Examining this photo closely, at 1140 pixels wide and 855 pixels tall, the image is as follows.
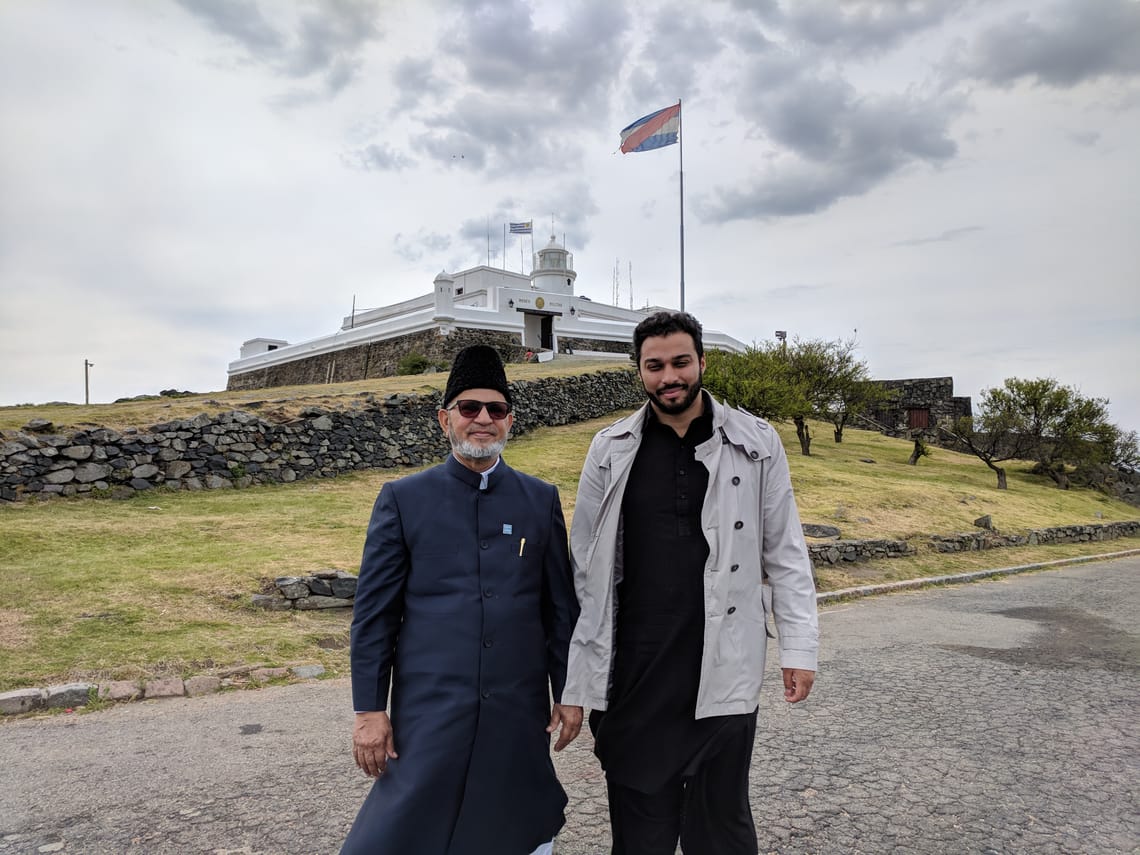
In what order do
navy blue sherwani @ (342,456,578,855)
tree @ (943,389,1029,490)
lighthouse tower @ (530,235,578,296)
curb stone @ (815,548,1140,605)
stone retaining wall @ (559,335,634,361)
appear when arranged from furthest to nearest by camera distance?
lighthouse tower @ (530,235,578,296), stone retaining wall @ (559,335,634,361), tree @ (943,389,1029,490), curb stone @ (815,548,1140,605), navy blue sherwani @ (342,456,578,855)

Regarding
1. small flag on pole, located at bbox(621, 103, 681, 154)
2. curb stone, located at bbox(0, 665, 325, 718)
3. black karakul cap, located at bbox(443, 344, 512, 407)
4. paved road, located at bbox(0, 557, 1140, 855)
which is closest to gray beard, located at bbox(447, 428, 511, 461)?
black karakul cap, located at bbox(443, 344, 512, 407)

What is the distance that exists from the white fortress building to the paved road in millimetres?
24966

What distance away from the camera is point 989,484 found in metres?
23.7

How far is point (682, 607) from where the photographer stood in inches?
91.0

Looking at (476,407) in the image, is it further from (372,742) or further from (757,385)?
(757,385)

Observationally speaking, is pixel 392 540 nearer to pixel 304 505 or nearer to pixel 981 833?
pixel 981 833

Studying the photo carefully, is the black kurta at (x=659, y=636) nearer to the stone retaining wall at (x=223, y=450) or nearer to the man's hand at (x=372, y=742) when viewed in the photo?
the man's hand at (x=372, y=742)

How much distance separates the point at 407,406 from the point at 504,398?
15.2m

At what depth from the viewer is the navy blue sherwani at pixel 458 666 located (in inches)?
82.8

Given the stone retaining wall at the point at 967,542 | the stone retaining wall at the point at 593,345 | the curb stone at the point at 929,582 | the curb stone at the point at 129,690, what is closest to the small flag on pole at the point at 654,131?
the stone retaining wall at the point at 593,345

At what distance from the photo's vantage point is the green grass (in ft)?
19.2

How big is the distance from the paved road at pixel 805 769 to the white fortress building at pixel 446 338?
81.9 feet

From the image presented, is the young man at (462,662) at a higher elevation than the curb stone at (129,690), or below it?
higher

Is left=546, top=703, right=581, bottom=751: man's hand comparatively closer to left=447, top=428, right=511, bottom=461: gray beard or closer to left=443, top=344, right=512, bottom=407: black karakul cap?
left=447, top=428, right=511, bottom=461: gray beard
